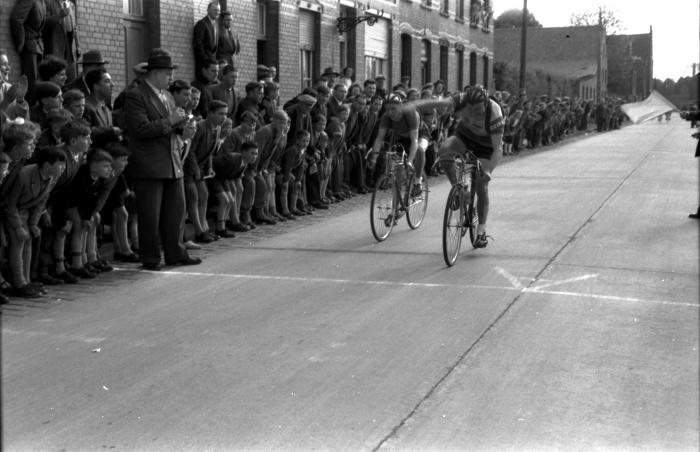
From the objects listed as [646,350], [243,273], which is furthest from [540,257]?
[646,350]

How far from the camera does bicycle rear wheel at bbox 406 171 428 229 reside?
12164 mm

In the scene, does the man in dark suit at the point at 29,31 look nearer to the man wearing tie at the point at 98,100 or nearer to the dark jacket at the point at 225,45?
the man wearing tie at the point at 98,100

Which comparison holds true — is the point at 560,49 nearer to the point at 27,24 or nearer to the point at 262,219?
the point at 262,219

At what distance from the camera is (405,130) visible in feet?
41.1

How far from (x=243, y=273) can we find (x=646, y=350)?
163 inches

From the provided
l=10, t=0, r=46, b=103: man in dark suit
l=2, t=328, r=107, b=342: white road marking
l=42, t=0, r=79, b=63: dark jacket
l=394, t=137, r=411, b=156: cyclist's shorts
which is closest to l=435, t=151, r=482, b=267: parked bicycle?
l=394, t=137, r=411, b=156: cyclist's shorts

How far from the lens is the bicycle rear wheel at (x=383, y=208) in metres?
11.5

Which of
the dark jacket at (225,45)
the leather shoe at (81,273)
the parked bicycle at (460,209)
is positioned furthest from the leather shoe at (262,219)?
the dark jacket at (225,45)

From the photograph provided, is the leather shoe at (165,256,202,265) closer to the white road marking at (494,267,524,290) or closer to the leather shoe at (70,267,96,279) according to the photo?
the leather shoe at (70,267,96,279)

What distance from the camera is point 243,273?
379 inches

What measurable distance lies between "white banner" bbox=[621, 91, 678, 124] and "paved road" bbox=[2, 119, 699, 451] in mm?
1572

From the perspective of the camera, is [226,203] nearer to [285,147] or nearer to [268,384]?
[285,147]

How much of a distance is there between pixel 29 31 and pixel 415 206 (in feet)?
17.3

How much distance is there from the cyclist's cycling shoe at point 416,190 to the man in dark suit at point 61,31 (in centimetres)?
452
